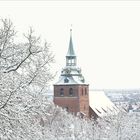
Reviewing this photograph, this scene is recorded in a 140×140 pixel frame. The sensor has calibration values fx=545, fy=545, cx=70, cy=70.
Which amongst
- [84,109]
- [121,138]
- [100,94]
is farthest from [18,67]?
[100,94]

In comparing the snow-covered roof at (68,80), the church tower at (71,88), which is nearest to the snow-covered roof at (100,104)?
the church tower at (71,88)

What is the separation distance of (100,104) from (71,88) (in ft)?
44.0

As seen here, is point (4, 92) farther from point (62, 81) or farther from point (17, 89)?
point (62, 81)

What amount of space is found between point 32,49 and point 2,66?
0.73 m

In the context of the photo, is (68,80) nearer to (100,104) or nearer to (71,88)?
(71,88)

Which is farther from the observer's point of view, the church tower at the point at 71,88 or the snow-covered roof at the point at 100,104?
the snow-covered roof at the point at 100,104

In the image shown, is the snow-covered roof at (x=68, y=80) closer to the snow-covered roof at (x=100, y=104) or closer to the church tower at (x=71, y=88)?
the church tower at (x=71, y=88)

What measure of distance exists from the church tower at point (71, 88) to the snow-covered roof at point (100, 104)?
4.65 metres

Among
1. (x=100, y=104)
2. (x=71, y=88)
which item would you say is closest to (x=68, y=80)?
(x=71, y=88)

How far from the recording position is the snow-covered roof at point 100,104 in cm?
7744

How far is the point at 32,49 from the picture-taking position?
450 inches

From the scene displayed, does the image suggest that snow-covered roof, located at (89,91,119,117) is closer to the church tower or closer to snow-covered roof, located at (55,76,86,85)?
the church tower

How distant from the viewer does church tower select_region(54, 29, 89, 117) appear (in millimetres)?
69562

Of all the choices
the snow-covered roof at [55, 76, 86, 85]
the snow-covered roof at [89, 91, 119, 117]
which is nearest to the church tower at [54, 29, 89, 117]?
the snow-covered roof at [55, 76, 86, 85]
